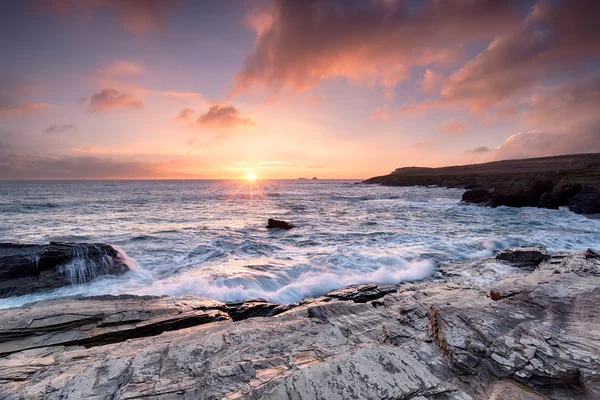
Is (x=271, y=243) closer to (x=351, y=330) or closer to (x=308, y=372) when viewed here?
(x=351, y=330)

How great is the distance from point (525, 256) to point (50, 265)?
1991cm

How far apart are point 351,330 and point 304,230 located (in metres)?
17.0

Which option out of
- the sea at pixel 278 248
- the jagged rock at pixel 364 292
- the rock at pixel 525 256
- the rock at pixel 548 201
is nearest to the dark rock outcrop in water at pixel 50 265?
the sea at pixel 278 248

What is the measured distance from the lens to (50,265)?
10.4 metres

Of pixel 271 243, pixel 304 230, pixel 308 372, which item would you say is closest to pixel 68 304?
pixel 308 372

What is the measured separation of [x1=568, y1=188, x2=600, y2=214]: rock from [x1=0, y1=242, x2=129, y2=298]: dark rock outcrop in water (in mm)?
40937

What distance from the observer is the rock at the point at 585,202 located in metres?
25.9

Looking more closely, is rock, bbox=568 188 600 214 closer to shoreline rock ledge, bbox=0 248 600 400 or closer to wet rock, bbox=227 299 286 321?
shoreline rock ledge, bbox=0 248 600 400

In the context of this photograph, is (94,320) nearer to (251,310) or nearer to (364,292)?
(251,310)

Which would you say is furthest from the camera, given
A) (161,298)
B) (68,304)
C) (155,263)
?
(155,263)

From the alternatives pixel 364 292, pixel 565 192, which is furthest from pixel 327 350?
pixel 565 192

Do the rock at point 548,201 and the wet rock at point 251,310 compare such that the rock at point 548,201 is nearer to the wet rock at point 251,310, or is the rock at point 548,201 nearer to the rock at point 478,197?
the rock at point 478,197

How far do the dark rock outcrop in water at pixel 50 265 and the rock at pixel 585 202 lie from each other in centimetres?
4094

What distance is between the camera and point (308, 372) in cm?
364
